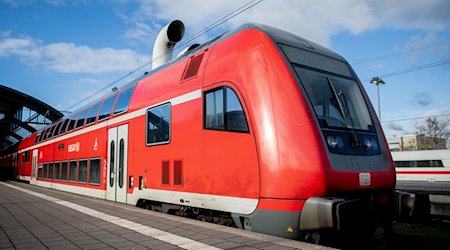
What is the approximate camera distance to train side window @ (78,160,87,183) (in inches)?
454

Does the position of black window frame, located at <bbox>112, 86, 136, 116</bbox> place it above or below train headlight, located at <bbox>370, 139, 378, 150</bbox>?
above

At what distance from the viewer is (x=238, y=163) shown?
512 centimetres

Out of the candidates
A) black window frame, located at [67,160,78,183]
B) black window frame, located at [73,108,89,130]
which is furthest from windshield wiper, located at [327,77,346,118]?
black window frame, located at [67,160,78,183]

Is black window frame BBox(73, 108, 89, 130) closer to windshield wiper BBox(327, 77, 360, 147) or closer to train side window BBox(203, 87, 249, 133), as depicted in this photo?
train side window BBox(203, 87, 249, 133)

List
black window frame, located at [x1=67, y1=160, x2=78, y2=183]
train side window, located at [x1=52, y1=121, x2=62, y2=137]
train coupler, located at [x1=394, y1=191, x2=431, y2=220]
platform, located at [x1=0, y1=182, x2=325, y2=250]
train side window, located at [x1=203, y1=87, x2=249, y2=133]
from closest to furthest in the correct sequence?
platform, located at [x1=0, y1=182, x2=325, y2=250], train coupler, located at [x1=394, y1=191, x2=431, y2=220], train side window, located at [x1=203, y1=87, x2=249, y2=133], black window frame, located at [x1=67, y1=160, x2=78, y2=183], train side window, located at [x1=52, y1=121, x2=62, y2=137]

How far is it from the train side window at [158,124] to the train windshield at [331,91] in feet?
9.25

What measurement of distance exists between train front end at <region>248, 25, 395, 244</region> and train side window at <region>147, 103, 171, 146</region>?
8.95ft


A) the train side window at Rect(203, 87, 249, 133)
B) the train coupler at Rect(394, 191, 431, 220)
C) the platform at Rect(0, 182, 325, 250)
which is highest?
the train side window at Rect(203, 87, 249, 133)

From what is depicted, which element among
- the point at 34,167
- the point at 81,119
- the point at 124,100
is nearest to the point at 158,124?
the point at 124,100

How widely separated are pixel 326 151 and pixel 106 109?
763cm

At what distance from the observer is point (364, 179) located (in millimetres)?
4934

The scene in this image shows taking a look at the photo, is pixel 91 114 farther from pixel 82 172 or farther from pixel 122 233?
pixel 122 233

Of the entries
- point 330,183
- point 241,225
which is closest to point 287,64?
point 330,183

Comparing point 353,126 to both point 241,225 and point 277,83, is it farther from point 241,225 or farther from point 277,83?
point 241,225
